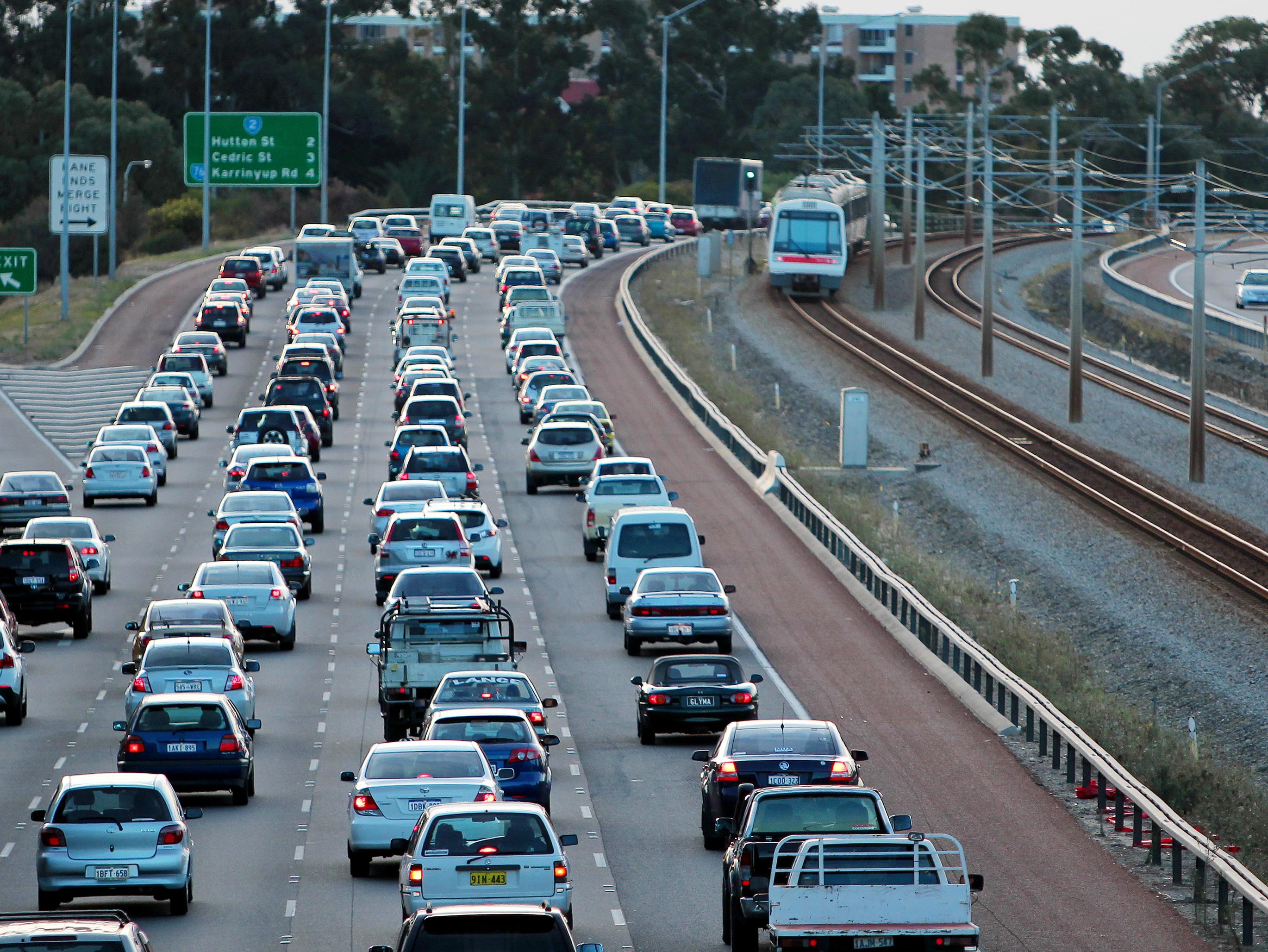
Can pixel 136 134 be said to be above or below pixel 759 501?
above

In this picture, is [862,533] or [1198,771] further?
[862,533]

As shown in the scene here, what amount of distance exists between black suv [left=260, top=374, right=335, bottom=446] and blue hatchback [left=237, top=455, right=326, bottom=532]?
12.0 metres

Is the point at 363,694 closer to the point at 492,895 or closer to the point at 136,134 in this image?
the point at 492,895

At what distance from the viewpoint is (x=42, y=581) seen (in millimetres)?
33875

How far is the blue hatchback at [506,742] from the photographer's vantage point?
21844 millimetres

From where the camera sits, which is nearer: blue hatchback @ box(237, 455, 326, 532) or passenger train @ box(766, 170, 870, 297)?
blue hatchback @ box(237, 455, 326, 532)

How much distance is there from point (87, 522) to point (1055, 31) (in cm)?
13550

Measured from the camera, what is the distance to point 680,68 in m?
162

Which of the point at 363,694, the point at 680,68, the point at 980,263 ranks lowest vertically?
the point at 363,694

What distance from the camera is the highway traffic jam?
16781 millimetres

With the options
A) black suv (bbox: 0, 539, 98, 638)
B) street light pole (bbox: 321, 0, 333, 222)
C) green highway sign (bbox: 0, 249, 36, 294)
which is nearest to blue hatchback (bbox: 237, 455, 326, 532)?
black suv (bbox: 0, 539, 98, 638)

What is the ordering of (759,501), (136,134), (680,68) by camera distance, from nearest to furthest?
1. (759,501)
2. (136,134)
3. (680,68)

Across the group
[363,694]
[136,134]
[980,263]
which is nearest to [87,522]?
[363,694]

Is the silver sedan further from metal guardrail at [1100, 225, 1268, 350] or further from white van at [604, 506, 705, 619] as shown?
metal guardrail at [1100, 225, 1268, 350]
